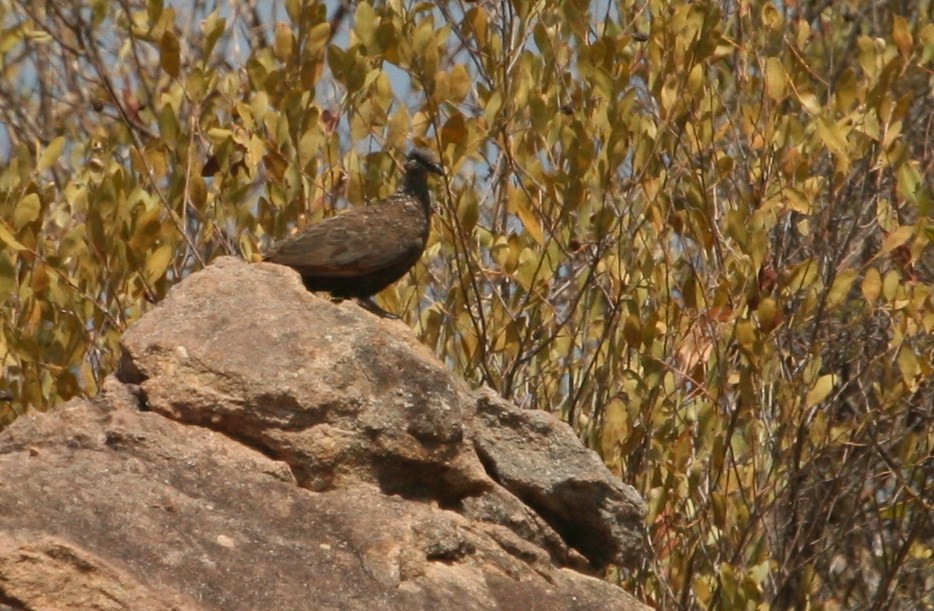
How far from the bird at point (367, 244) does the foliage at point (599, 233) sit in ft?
1.07

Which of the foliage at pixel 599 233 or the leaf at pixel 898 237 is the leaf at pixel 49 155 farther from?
the leaf at pixel 898 237

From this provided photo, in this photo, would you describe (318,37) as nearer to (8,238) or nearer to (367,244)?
(367,244)

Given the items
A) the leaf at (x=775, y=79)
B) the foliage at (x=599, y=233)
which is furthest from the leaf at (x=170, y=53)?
the leaf at (x=775, y=79)

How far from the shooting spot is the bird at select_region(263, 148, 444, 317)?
20.5 ft

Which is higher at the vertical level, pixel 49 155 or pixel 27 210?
pixel 49 155

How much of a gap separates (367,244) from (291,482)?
191cm

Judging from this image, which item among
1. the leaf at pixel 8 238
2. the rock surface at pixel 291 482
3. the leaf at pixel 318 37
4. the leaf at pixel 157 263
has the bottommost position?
the rock surface at pixel 291 482

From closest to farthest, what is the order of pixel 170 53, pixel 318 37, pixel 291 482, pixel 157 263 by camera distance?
pixel 291 482, pixel 157 263, pixel 170 53, pixel 318 37

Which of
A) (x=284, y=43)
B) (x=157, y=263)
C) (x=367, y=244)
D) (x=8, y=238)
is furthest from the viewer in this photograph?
(x=284, y=43)

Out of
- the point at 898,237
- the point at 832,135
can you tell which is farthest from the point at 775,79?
the point at 898,237

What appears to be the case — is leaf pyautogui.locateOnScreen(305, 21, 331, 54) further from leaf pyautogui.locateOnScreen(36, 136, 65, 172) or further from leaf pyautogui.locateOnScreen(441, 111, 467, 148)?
leaf pyautogui.locateOnScreen(36, 136, 65, 172)

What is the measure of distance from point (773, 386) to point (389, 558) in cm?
354

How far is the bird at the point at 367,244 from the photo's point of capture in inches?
246

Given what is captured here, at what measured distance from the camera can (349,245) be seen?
6.34 meters
